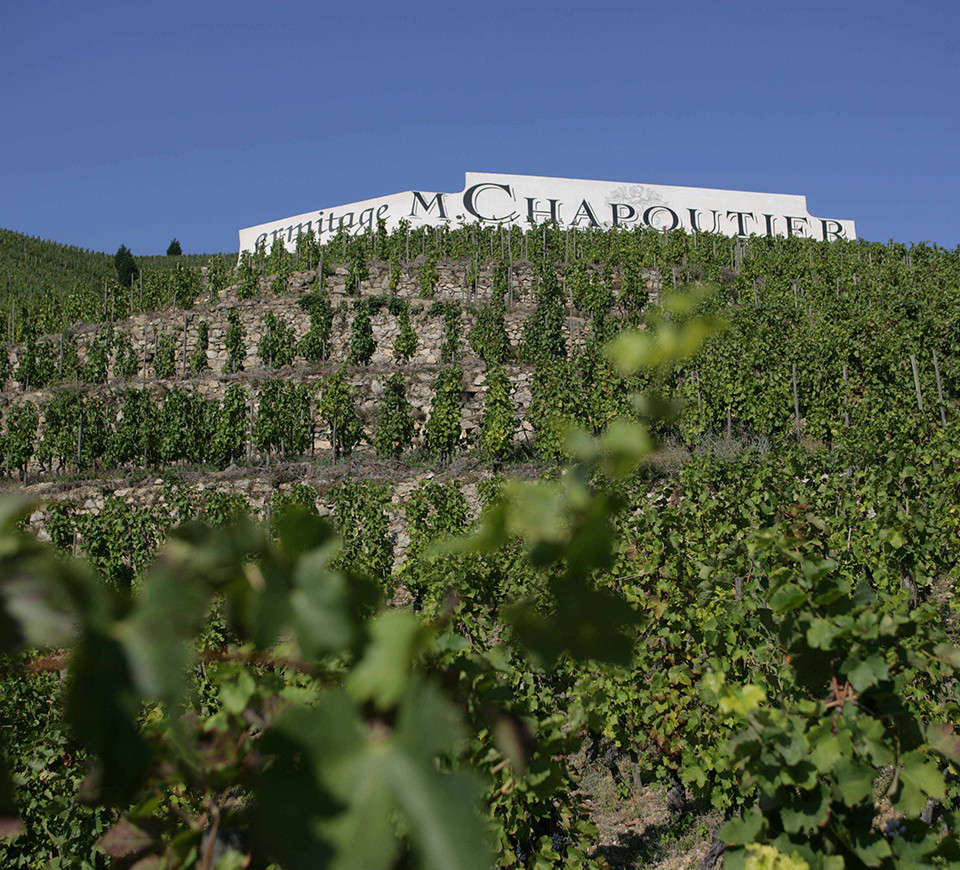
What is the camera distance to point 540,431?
1591 cm

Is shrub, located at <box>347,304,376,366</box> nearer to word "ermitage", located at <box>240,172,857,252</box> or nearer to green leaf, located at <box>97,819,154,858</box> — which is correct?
word "ermitage", located at <box>240,172,857,252</box>

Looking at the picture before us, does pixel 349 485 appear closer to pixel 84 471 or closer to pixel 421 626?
pixel 84 471

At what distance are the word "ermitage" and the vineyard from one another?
7.70 feet

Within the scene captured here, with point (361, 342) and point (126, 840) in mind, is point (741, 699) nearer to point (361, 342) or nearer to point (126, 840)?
point (126, 840)

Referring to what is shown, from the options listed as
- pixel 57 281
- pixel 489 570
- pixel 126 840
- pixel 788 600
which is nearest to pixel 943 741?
pixel 788 600

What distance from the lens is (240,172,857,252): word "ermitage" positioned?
28.6m

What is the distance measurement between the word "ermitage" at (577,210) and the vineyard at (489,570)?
2348mm

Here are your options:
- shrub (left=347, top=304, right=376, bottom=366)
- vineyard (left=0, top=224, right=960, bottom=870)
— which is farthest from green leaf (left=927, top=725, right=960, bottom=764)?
shrub (left=347, top=304, right=376, bottom=366)

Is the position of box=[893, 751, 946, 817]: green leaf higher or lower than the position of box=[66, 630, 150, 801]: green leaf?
lower

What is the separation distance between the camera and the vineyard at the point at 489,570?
1.38ft

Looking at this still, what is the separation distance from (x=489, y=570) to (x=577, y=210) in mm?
26293

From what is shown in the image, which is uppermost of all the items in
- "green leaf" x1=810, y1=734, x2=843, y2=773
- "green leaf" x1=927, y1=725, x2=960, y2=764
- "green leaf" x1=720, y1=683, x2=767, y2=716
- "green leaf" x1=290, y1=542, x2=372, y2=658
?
"green leaf" x1=290, y1=542, x2=372, y2=658

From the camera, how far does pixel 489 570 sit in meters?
5.45

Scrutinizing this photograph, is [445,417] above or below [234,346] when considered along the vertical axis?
Answer: below
